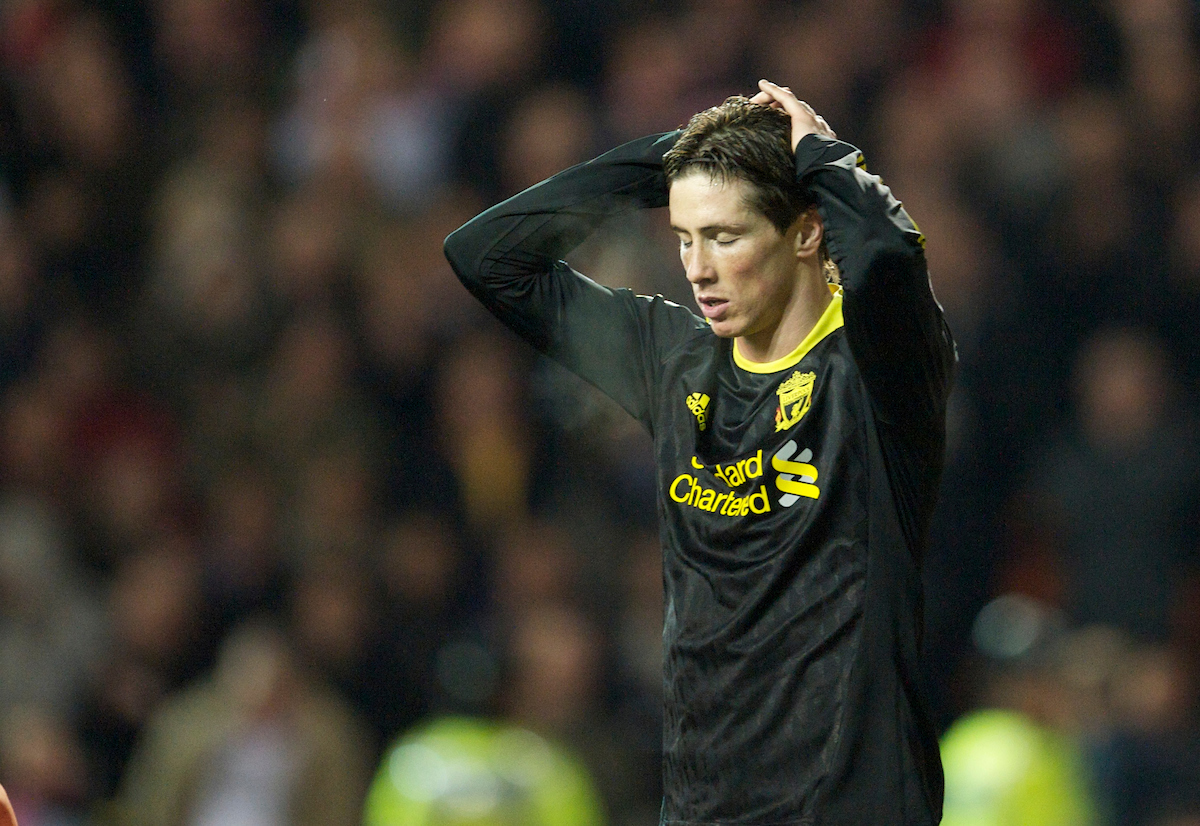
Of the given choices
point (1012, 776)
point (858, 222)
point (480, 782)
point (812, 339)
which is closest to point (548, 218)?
point (812, 339)

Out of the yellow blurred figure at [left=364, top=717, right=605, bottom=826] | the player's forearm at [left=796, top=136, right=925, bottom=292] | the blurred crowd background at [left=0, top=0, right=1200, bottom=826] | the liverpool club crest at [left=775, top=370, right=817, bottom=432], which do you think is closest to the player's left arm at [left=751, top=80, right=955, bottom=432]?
the player's forearm at [left=796, top=136, right=925, bottom=292]

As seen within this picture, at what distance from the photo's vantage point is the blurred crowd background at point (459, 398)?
21.4 ft

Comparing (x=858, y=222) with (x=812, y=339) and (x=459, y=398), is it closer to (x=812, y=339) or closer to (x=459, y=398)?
(x=812, y=339)

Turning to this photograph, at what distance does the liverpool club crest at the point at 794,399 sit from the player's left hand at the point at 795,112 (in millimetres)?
373

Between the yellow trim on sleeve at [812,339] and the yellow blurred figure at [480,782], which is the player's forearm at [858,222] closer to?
the yellow trim on sleeve at [812,339]

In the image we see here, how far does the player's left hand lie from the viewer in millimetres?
2896

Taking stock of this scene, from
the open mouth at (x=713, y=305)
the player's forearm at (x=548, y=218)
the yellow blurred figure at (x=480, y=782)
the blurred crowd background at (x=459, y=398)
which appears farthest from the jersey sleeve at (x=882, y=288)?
the blurred crowd background at (x=459, y=398)

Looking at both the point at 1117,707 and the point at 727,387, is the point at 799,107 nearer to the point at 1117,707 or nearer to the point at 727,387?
the point at 727,387

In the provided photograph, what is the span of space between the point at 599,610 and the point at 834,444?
4.06 m

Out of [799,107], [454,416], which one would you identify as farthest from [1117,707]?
[799,107]

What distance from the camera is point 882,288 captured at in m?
2.73

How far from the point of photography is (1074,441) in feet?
23.1

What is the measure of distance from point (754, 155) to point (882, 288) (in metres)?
0.33

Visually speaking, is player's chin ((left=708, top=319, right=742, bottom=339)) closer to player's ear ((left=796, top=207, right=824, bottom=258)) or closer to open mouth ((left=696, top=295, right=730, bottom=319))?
open mouth ((left=696, top=295, right=730, bottom=319))
